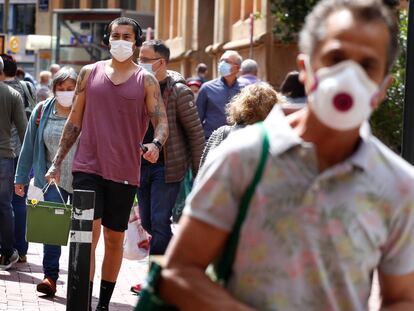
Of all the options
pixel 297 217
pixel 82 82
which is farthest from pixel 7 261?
pixel 297 217

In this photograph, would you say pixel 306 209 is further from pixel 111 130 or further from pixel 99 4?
pixel 99 4

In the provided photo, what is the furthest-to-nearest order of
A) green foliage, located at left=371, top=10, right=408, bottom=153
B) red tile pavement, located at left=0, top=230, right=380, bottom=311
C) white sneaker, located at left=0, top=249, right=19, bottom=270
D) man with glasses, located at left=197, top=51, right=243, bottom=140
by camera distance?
green foliage, located at left=371, top=10, right=408, bottom=153
man with glasses, located at left=197, top=51, right=243, bottom=140
white sneaker, located at left=0, top=249, right=19, bottom=270
red tile pavement, located at left=0, top=230, right=380, bottom=311

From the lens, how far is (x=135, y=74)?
869 cm

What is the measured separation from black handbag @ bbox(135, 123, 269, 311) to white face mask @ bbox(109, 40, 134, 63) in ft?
18.0

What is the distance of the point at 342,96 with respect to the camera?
3078mm

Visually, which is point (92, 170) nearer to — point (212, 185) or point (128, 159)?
point (128, 159)

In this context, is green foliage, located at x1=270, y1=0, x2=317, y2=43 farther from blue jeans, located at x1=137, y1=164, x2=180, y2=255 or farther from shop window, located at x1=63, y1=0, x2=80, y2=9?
shop window, located at x1=63, y1=0, x2=80, y2=9

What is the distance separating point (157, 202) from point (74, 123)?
5.05 ft

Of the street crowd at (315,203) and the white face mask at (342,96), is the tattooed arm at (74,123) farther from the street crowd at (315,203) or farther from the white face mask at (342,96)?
the white face mask at (342,96)

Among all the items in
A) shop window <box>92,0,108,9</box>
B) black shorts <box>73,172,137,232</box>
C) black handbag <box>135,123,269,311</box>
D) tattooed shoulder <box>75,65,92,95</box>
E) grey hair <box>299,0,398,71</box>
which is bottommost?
shop window <box>92,0,108,9</box>

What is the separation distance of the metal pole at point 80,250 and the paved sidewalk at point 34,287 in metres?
1.15

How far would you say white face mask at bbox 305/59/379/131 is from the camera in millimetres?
3053

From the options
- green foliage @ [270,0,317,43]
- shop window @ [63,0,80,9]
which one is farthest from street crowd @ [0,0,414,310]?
shop window @ [63,0,80,9]

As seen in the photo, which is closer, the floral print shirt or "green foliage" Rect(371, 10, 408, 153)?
the floral print shirt
